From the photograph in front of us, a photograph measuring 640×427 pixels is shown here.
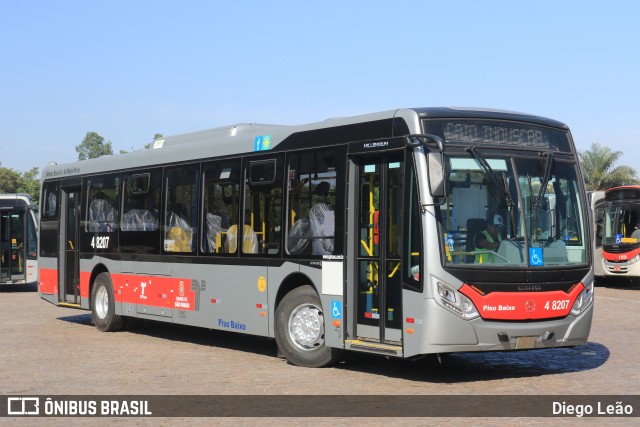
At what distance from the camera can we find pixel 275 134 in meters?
13.3

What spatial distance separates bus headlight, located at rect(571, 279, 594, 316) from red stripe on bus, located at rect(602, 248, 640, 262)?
21.5 metres

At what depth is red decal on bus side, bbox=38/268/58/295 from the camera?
19391mm

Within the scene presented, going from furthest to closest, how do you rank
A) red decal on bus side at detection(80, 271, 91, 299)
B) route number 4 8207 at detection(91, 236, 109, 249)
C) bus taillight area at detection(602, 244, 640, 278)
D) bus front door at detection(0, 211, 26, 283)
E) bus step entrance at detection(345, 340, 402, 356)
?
bus taillight area at detection(602, 244, 640, 278) < bus front door at detection(0, 211, 26, 283) < red decal on bus side at detection(80, 271, 91, 299) < route number 4 8207 at detection(91, 236, 109, 249) < bus step entrance at detection(345, 340, 402, 356)

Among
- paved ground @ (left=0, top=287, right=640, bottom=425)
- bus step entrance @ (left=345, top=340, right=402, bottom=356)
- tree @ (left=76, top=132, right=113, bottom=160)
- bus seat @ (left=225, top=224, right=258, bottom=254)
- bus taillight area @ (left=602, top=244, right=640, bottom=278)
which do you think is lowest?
paved ground @ (left=0, top=287, right=640, bottom=425)

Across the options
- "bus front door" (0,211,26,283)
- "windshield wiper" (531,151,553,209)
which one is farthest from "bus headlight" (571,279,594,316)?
"bus front door" (0,211,26,283)

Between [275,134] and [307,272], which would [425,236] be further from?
[275,134]

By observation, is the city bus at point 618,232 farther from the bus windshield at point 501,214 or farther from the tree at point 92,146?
the tree at point 92,146

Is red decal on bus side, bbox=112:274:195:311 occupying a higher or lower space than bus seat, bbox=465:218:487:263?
lower

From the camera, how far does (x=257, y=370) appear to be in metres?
12.1

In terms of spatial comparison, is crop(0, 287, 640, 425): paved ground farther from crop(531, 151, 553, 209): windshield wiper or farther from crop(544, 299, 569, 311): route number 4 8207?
crop(531, 151, 553, 209): windshield wiper

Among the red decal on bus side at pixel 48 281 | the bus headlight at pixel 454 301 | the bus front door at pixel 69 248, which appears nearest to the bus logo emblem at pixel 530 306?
the bus headlight at pixel 454 301

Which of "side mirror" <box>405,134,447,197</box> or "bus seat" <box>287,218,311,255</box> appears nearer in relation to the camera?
"side mirror" <box>405,134,447,197</box>

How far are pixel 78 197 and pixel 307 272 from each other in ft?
26.8
